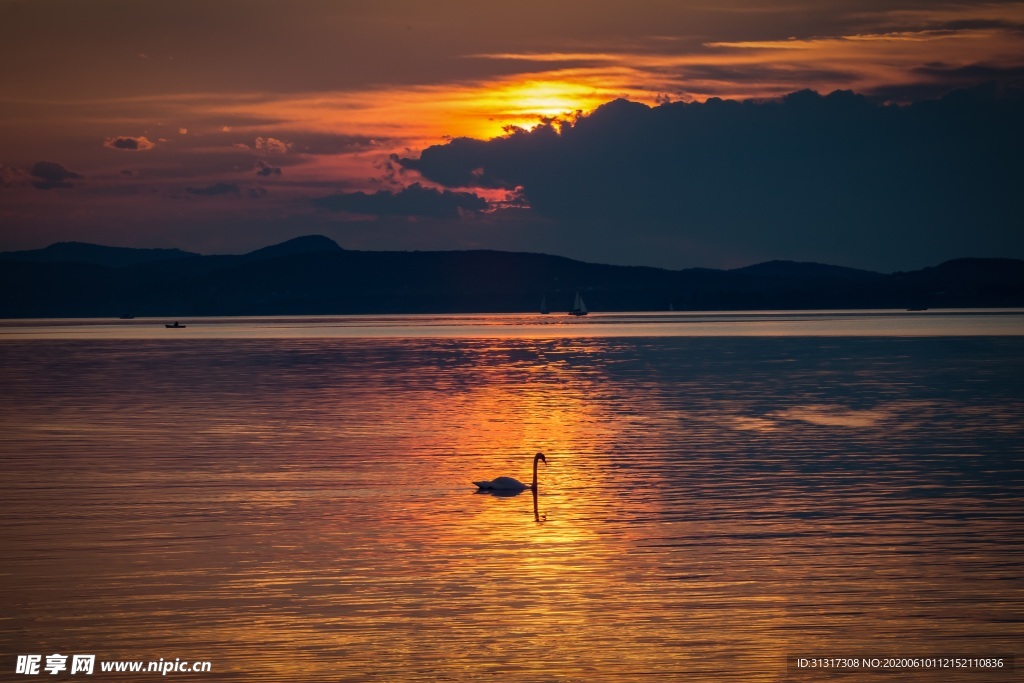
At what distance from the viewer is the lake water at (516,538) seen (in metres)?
15.7

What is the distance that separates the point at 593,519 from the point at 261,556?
20.6ft

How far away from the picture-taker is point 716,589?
18.3 m

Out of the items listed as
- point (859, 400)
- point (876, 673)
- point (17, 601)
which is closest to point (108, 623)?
point (17, 601)

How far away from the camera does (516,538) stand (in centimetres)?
2244

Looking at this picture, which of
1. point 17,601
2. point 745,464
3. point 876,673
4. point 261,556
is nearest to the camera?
point 876,673

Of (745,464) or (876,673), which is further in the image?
(745,464)

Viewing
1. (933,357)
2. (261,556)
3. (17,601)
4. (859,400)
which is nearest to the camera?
(17,601)

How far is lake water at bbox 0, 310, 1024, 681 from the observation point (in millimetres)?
15711

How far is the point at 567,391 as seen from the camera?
58.0m

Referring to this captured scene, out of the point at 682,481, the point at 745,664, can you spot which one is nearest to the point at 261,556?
the point at 745,664

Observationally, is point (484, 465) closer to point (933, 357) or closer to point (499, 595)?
point (499, 595)

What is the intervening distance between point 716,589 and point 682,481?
414 inches

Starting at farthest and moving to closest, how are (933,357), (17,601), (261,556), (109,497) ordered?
(933,357)
(109,497)
(261,556)
(17,601)

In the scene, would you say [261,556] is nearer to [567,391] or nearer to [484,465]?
[484,465]
